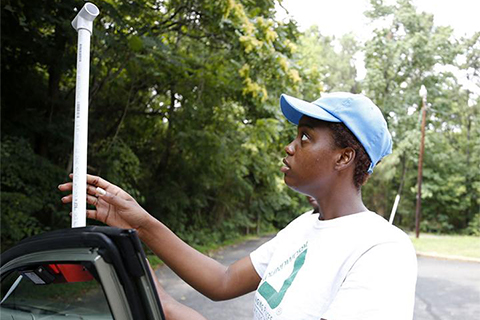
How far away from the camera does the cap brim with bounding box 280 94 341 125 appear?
1382 millimetres

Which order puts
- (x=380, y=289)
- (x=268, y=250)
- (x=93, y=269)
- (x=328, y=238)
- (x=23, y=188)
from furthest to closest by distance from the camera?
(x=23, y=188)
(x=268, y=250)
(x=328, y=238)
(x=380, y=289)
(x=93, y=269)

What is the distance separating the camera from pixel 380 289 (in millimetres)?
1107

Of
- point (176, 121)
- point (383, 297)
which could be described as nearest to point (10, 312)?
point (383, 297)

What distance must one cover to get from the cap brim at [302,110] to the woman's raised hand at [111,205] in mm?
629

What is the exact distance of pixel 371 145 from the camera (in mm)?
1396

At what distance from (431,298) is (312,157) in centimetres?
750

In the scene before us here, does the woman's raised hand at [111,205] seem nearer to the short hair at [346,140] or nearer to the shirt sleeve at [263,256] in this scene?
the shirt sleeve at [263,256]

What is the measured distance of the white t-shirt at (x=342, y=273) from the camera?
111cm

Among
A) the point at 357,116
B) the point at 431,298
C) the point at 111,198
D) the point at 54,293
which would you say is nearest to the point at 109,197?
the point at 111,198

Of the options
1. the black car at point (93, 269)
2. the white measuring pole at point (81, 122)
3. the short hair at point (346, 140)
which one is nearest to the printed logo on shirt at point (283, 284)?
the short hair at point (346, 140)

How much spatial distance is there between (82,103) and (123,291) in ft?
1.79

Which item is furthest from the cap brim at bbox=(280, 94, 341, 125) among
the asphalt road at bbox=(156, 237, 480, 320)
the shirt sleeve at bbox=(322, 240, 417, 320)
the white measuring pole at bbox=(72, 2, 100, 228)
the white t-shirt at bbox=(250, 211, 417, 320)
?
the asphalt road at bbox=(156, 237, 480, 320)

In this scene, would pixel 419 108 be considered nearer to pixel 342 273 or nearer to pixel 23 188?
pixel 23 188

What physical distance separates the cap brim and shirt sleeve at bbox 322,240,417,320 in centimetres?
43
